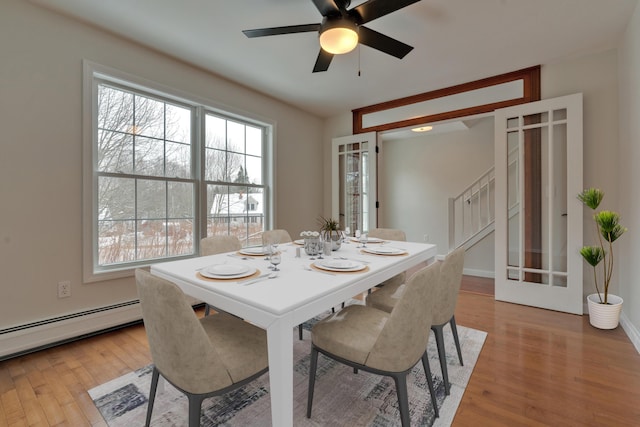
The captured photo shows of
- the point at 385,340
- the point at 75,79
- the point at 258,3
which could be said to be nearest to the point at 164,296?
the point at 385,340

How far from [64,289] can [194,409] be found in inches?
78.4

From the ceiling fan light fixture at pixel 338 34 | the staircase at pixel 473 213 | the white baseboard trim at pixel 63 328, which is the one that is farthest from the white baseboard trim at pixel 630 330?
the white baseboard trim at pixel 63 328

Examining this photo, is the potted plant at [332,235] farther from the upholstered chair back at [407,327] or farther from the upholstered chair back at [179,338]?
the upholstered chair back at [179,338]

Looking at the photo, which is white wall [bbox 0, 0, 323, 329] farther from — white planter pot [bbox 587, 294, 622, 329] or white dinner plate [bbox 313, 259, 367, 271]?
white planter pot [bbox 587, 294, 622, 329]

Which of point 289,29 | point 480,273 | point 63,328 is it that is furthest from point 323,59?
point 480,273

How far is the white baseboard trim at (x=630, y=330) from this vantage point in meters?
2.21

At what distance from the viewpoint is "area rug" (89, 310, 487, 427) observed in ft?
4.91

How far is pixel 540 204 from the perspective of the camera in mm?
3148

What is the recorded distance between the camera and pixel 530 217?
3.19 metres

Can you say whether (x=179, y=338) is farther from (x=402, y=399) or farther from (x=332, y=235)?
(x=332, y=235)

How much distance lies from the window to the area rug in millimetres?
1262

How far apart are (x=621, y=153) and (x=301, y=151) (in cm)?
362

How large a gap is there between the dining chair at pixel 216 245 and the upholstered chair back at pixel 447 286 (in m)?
1.66

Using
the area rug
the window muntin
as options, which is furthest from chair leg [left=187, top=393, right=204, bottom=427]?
the window muntin
